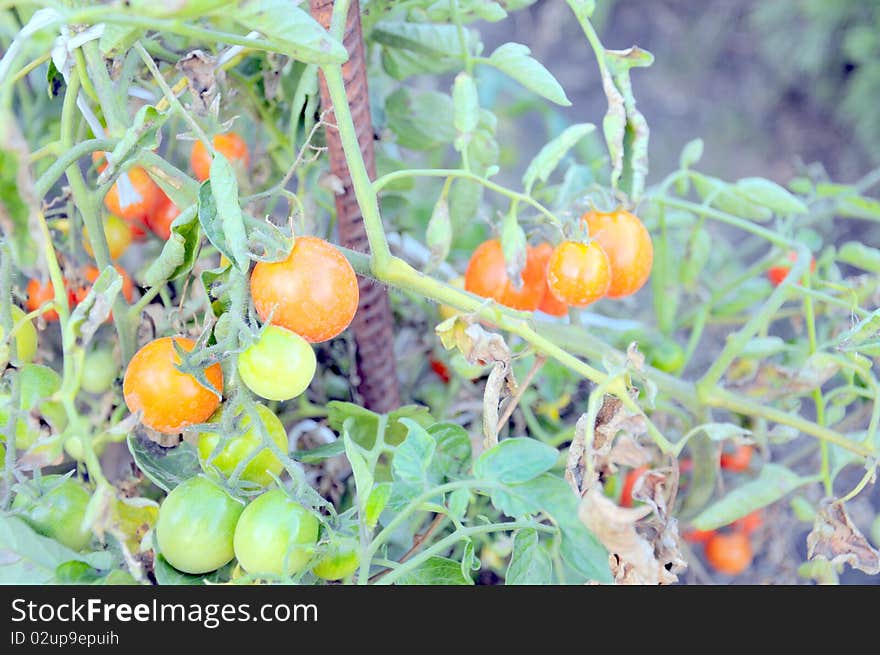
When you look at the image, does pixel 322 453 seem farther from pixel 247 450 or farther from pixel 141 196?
pixel 141 196

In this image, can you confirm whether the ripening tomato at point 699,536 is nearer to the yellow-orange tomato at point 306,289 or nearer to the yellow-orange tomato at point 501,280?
the yellow-orange tomato at point 501,280

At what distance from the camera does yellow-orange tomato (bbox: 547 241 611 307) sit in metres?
0.60

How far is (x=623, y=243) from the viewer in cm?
64

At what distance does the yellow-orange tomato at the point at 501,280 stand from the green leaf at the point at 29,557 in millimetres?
332

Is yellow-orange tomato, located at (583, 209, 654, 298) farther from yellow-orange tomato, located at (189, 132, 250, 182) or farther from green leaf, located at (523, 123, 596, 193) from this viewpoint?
yellow-orange tomato, located at (189, 132, 250, 182)

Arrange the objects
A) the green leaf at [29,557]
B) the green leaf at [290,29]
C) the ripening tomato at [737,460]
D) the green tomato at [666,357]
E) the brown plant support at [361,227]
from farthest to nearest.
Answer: the ripening tomato at [737,460] → the green tomato at [666,357] → the brown plant support at [361,227] → the green leaf at [29,557] → the green leaf at [290,29]

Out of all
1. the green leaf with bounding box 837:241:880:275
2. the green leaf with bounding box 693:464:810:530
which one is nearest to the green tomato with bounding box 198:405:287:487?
the green leaf with bounding box 693:464:810:530

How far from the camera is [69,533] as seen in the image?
524 mm

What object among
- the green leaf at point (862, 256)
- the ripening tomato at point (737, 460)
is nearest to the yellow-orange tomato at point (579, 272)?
the green leaf at point (862, 256)

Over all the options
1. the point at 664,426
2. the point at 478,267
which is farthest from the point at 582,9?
the point at 664,426

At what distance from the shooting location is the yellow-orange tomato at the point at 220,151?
671 millimetres

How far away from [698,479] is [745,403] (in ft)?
0.53

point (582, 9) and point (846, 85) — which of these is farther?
point (846, 85)

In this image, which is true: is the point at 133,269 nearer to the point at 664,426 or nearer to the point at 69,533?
the point at 69,533
